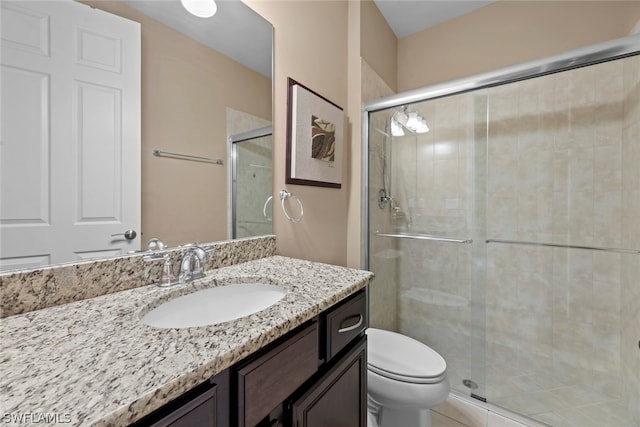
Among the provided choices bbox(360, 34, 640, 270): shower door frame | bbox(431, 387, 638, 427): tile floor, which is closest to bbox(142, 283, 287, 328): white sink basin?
bbox(360, 34, 640, 270): shower door frame

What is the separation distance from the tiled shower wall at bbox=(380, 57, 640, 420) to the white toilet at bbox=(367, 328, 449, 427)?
67 centimetres

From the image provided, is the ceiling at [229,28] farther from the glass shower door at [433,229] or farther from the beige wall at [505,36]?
the beige wall at [505,36]

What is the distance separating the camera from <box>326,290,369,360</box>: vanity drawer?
2.42 ft

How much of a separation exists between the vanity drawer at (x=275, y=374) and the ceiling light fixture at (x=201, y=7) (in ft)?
3.65

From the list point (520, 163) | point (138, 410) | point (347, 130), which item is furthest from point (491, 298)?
point (138, 410)

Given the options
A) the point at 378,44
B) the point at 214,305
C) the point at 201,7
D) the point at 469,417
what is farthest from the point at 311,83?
the point at 469,417

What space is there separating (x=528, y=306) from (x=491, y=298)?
23 centimetres

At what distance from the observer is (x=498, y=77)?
54.3 inches

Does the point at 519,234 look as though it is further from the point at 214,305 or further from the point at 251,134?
the point at 214,305

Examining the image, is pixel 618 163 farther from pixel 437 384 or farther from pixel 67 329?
pixel 67 329

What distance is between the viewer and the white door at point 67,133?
1.90 feet

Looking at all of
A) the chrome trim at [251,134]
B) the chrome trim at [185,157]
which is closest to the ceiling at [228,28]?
the chrome trim at [251,134]

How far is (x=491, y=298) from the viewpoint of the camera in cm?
192

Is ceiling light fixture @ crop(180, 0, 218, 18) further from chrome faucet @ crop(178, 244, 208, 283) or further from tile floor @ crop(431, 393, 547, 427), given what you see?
tile floor @ crop(431, 393, 547, 427)
